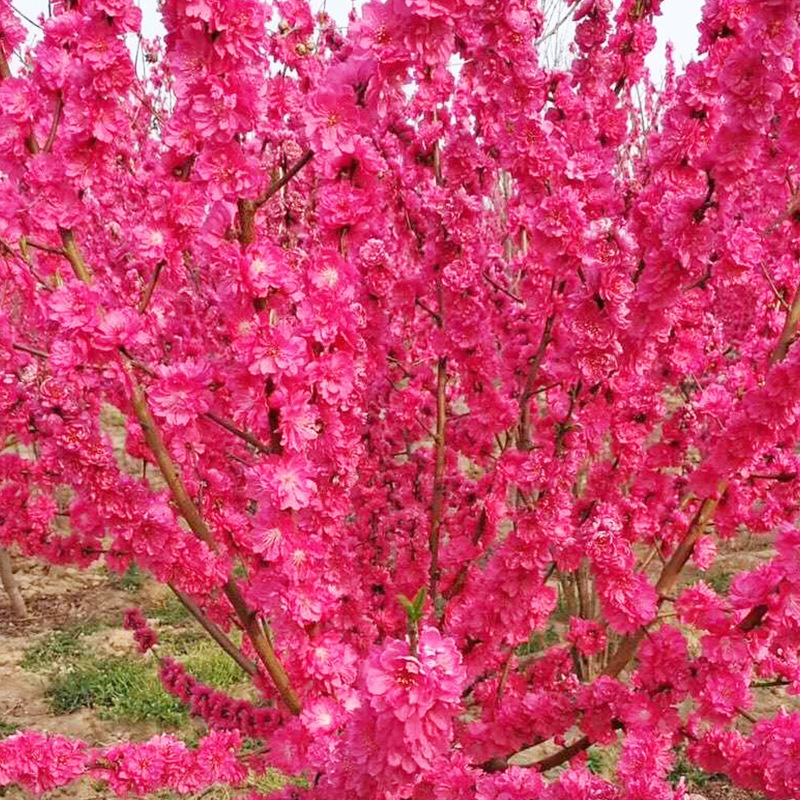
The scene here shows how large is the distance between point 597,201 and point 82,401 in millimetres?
1759

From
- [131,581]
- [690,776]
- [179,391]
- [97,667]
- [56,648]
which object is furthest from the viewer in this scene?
[131,581]

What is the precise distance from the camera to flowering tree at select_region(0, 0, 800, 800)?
1.93 m

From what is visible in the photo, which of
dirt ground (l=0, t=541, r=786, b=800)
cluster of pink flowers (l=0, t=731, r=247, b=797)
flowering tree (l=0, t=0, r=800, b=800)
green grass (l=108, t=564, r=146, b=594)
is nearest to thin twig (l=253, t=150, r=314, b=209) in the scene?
flowering tree (l=0, t=0, r=800, b=800)

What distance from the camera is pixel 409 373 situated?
3.63 m

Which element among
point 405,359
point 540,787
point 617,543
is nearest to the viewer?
point 540,787

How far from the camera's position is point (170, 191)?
1998 millimetres

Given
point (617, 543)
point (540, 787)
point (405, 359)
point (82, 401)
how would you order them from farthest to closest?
point (405, 359)
point (82, 401)
point (617, 543)
point (540, 787)

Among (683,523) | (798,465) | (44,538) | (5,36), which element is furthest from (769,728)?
(5,36)

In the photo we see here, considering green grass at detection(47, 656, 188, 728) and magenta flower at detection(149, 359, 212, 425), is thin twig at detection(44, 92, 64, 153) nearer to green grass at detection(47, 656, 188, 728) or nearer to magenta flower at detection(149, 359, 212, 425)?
magenta flower at detection(149, 359, 212, 425)

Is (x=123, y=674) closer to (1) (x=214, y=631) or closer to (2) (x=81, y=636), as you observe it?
(2) (x=81, y=636)

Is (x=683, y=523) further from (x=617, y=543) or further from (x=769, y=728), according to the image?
(x=769, y=728)

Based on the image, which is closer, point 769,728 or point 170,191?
point 170,191

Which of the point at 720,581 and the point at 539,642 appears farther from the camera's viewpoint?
the point at 720,581

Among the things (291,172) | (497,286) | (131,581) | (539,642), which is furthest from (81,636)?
(291,172)
